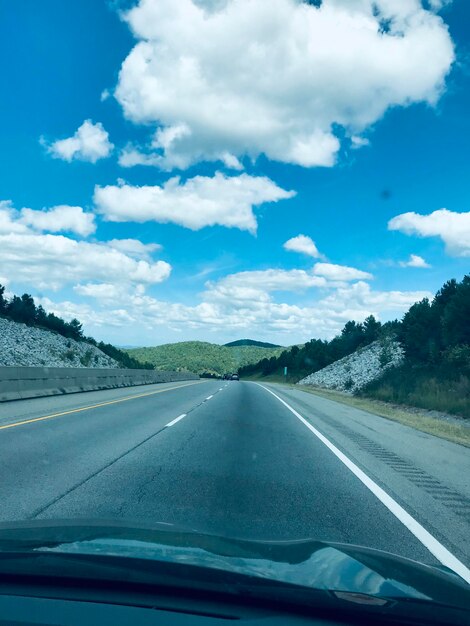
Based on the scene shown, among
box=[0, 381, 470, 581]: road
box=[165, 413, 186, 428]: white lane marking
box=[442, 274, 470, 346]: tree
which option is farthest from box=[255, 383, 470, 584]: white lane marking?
box=[442, 274, 470, 346]: tree

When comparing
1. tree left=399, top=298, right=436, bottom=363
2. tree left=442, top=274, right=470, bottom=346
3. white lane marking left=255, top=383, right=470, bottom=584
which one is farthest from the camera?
tree left=399, top=298, right=436, bottom=363

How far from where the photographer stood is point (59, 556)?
3701mm

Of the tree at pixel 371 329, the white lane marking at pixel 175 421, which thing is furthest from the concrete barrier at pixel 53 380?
the tree at pixel 371 329

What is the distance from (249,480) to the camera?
856cm

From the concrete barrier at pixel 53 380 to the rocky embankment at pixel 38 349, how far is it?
800 cm

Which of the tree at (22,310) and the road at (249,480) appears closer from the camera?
the road at (249,480)

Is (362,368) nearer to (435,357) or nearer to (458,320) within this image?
(435,357)

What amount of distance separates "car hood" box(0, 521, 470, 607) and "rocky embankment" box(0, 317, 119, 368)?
1403 inches

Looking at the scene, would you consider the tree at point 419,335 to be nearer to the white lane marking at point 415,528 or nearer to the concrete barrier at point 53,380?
the concrete barrier at point 53,380

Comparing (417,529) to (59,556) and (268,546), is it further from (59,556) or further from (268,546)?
(59,556)

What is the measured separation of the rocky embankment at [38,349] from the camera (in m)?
41.9

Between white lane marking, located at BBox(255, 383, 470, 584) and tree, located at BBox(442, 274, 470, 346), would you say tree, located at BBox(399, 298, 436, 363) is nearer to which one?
tree, located at BBox(442, 274, 470, 346)

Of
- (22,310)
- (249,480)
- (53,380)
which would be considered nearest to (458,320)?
(53,380)

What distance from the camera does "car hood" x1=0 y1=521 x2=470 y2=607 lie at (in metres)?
3.31
